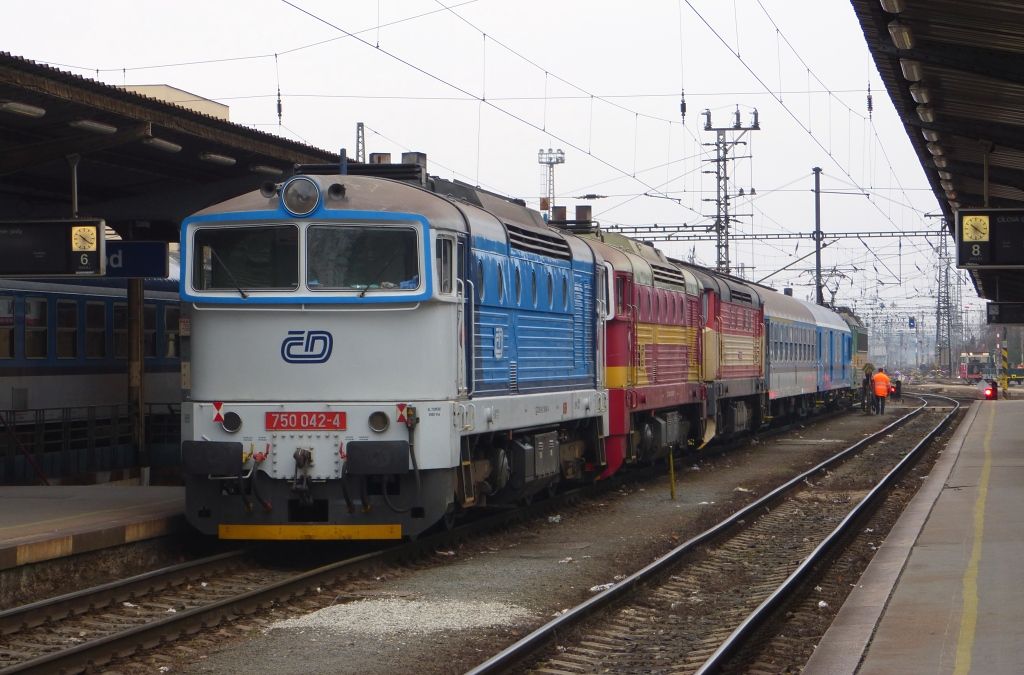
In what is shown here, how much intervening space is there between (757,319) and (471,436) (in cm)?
1803

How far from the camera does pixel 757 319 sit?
2989 centimetres

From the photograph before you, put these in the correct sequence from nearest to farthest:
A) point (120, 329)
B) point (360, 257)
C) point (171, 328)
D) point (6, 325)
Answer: point (360, 257)
point (6, 325)
point (120, 329)
point (171, 328)

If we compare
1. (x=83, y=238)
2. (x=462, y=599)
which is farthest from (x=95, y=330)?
(x=462, y=599)

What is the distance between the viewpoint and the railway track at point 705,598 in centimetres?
858

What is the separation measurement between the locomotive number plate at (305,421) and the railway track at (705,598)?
109 inches

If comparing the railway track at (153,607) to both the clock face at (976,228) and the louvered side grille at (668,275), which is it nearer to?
the louvered side grille at (668,275)

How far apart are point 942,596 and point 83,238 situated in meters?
9.65

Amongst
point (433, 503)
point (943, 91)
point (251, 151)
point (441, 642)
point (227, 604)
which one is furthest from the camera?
point (251, 151)

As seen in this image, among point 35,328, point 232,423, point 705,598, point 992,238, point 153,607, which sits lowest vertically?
point 705,598

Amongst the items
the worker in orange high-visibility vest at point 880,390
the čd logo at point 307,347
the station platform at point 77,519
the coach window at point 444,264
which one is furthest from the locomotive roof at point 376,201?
the worker in orange high-visibility vest at point 880,390

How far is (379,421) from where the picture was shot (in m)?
11.7

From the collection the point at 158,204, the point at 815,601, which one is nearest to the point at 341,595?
the point at 815,601

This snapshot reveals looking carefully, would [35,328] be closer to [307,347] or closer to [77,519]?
[77,519]

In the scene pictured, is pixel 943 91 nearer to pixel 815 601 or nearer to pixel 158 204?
pixel 815 601
